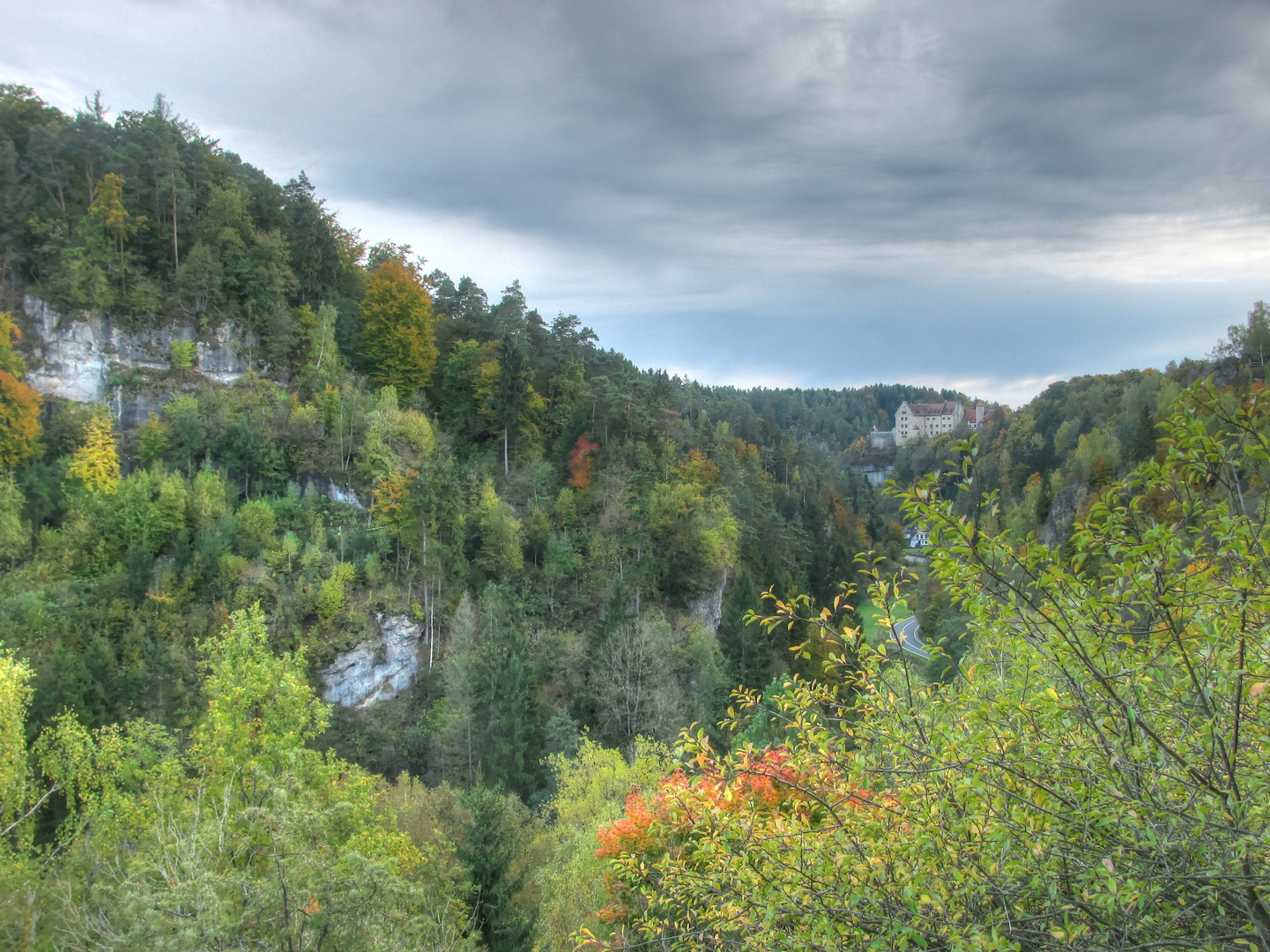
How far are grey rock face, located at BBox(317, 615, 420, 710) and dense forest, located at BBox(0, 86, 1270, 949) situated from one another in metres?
0.30

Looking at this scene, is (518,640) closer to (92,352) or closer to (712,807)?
(712,807)

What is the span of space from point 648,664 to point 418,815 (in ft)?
34.9

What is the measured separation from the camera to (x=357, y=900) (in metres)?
6.05

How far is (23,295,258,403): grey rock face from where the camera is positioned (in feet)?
84.6

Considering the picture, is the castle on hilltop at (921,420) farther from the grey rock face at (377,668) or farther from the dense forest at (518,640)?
the grey rock face at (377,668)

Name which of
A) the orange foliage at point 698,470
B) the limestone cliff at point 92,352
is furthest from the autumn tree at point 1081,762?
the limestone cliff at point 92,352

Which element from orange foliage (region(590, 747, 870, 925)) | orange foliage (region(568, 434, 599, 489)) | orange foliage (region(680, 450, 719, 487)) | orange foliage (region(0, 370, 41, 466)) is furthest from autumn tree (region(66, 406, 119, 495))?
orange foliage (region(590, 747, 870, 925))

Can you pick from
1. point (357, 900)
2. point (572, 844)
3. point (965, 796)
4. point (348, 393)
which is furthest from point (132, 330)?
point (965, 796)

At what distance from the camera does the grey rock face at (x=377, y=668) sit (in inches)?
896

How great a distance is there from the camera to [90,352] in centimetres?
2659

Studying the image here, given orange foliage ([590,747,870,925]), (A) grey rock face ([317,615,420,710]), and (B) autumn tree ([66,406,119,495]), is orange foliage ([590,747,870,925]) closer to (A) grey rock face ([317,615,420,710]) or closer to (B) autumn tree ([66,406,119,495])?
(A) grey rock face ([317,615,420,710])

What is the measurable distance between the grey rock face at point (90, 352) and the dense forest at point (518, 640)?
388 mm

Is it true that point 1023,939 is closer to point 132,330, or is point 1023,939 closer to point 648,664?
point 648,664

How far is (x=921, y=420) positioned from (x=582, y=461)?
10532cm
